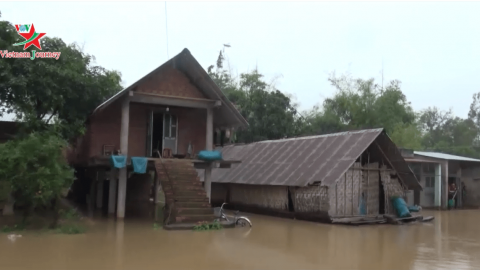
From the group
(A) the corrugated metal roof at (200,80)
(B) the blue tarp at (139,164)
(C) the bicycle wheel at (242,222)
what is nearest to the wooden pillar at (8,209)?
(A) the corrugated metal roof at (200,80)

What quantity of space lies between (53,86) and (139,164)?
144 inches

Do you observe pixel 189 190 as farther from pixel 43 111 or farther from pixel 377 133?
pixel 377 133

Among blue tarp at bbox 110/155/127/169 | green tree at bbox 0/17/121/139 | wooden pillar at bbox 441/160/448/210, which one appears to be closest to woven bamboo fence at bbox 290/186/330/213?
blue tarp at bbox 110/155/127/169

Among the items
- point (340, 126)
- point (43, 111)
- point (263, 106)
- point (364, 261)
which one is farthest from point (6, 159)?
point (340, 126)

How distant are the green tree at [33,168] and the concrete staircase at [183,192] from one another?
2979 millimetres

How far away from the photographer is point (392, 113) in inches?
1443

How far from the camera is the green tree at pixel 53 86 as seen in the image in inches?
520

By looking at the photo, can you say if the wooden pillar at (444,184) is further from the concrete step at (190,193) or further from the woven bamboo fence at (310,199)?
the concrete step at (190,193)

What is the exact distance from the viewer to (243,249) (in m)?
9.38

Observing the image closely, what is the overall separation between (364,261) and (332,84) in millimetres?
32233

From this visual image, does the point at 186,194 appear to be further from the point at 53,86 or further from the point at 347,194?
the point at 347,194

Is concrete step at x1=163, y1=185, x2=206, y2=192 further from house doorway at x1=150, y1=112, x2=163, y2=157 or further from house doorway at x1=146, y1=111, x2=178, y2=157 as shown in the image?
house doorway at x1=150, y1=112, x2=163, y2=157

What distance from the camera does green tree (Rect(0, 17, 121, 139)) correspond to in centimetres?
1321

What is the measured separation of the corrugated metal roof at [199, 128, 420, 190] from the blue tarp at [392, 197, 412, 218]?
49.6 inches
